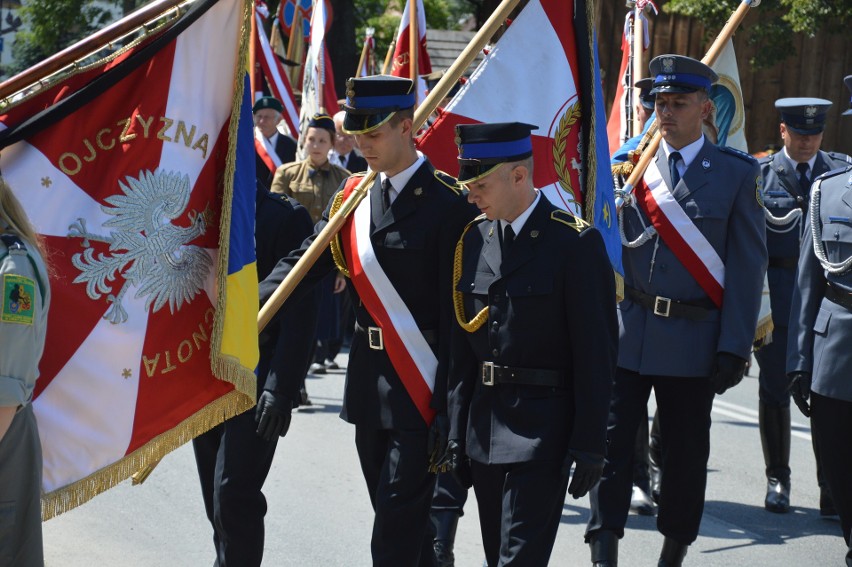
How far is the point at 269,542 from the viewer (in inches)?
248

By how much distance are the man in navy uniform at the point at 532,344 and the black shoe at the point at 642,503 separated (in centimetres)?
284

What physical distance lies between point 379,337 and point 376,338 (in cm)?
2

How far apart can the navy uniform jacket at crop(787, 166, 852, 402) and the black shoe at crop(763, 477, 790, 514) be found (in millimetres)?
1828

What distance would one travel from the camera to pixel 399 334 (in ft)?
15.6

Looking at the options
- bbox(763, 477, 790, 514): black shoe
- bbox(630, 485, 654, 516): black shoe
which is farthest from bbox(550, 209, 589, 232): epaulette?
bbox(763, 477, 790, 514): black shoe

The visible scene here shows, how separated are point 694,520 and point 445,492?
1.10 metres

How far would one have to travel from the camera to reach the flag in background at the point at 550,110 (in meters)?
5.39

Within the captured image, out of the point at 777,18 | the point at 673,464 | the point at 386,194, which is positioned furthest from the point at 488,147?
the point at 777,18

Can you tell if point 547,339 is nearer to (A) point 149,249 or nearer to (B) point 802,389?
(A) point 149,249

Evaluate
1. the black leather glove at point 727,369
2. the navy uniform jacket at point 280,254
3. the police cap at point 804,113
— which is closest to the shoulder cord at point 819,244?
the black leather glove at point 727,369

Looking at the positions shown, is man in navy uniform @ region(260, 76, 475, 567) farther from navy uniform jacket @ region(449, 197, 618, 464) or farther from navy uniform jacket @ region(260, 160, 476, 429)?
navy uniform jacket @ region(449, 197, 618, 464)

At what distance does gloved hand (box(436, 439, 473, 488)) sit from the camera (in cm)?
449

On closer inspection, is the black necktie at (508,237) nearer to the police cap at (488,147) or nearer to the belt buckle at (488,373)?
the police cap at (488,147)

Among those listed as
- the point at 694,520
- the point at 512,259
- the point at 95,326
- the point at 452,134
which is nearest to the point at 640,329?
the point at 694,520
